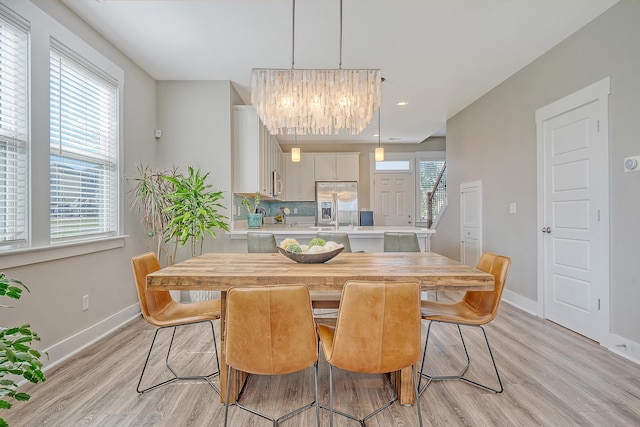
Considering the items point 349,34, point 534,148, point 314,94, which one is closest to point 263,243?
point 314,94

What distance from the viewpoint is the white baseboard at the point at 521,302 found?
3505 mm

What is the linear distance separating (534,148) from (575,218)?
36.8 inches

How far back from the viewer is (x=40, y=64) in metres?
2.26

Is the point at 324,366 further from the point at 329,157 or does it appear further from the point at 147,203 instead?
the point at 329,157

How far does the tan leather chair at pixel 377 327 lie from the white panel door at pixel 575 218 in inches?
90.9

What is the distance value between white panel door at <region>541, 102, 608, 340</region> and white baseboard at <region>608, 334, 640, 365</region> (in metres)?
0.16

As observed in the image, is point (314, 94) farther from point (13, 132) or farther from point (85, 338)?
point (85, 338)

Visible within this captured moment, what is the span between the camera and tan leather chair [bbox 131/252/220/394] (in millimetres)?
1941

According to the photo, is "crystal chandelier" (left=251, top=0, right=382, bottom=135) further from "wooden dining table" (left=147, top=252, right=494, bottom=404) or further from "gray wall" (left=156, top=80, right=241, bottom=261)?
"gray wall" (left=156, top=80, right=241, bottom=261)

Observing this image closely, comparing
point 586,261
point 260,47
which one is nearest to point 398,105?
point 260,47

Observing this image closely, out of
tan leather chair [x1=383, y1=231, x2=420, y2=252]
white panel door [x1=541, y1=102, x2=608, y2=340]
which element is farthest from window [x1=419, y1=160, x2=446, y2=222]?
tan leather chair [x1=383, y1=231, x2=420, y2=252]

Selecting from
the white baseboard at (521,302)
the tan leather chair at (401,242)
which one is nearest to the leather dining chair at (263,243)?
the tan leather chair at (401,242)

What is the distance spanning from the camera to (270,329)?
4.62 ft

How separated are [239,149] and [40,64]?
7.03 ft
